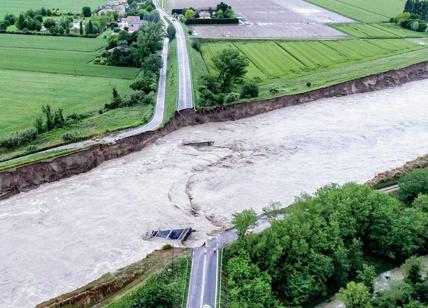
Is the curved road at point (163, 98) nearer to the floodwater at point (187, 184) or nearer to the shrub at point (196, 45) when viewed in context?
the shrub at point (196, 45)

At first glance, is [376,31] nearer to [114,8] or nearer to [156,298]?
[114,8]

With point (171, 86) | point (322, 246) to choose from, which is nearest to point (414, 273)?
point (322, 246)

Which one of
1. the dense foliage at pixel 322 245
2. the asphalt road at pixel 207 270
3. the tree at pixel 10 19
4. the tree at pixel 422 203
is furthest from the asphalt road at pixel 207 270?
the tree at pixel 10 19

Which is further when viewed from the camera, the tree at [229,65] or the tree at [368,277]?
the tree at [229,65]

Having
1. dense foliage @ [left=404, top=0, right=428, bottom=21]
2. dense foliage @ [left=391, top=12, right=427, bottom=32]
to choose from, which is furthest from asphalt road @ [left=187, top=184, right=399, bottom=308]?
dense foliage @ [left=404, top=0, right=428, bottom=21]

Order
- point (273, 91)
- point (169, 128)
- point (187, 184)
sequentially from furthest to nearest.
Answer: point (273, 91)
point (169, 128)
point (187, 184)

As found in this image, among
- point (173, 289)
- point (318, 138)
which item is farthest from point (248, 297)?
point (318, 138)

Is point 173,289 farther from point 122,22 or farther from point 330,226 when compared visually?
point 122,22
